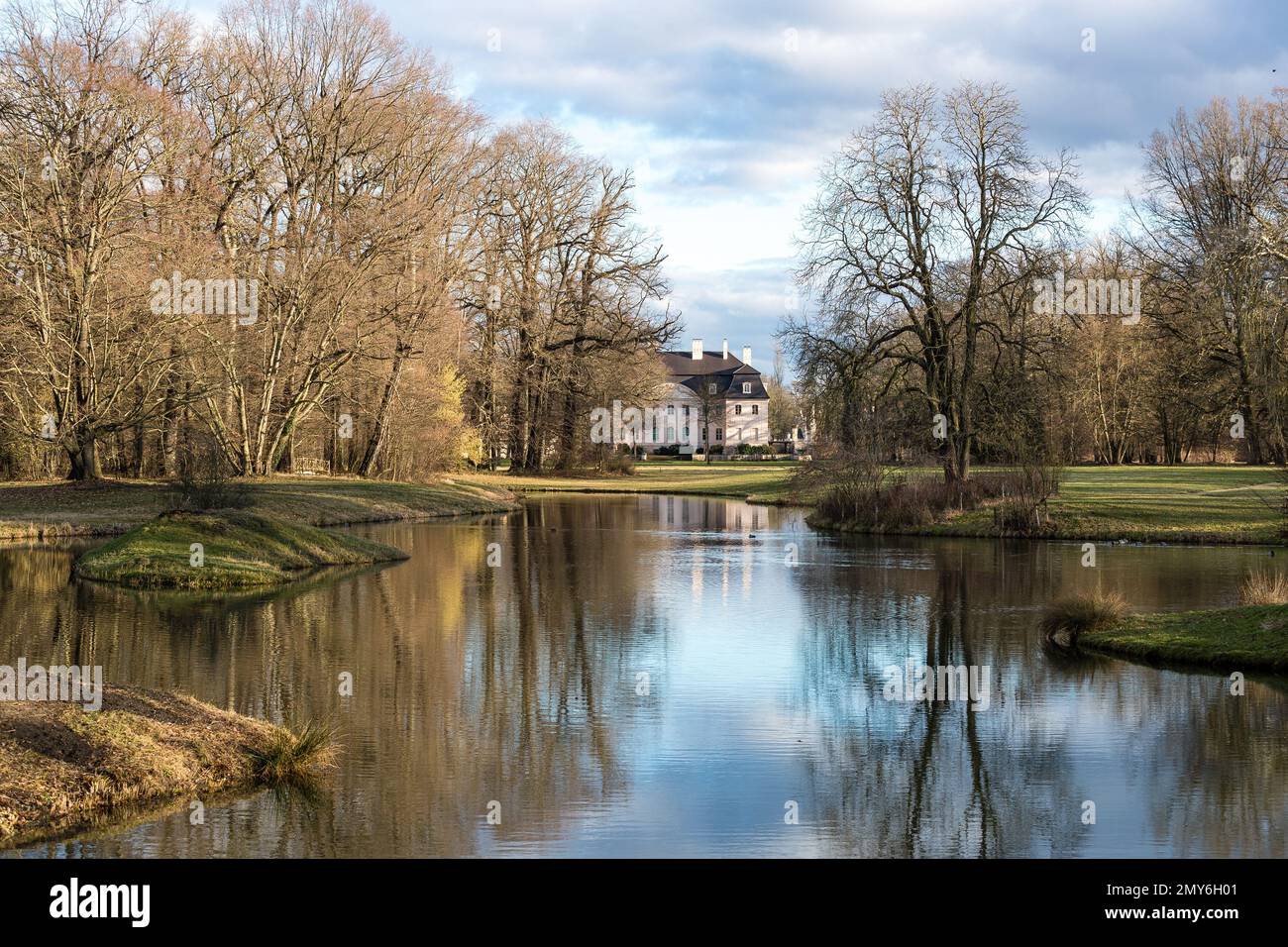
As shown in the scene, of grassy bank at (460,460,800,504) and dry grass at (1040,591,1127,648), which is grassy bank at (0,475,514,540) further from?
dry grass at (1040,591,1127,648)

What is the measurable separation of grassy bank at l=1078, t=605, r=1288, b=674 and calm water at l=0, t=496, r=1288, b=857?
2.44 ft

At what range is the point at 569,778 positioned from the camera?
10.5 meters

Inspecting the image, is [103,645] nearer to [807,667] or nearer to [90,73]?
[807,667]

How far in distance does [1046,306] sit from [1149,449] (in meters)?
34.4

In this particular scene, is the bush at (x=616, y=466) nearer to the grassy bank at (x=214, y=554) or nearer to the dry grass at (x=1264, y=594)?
the grassy bank at (x=214, y=554)

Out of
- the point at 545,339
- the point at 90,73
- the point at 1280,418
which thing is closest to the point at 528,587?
the point at 1280,418

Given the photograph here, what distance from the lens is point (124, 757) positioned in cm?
964

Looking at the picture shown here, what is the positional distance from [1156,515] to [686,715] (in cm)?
A: 2620

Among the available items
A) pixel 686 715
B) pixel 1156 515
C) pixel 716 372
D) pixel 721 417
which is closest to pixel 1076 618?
pixel 686 715

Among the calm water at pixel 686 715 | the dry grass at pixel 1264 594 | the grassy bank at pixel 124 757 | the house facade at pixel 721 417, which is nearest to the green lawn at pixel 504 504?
the calm water at pixel 686 715

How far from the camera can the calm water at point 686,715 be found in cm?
907

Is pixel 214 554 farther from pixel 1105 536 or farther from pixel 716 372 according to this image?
pixel 716 372

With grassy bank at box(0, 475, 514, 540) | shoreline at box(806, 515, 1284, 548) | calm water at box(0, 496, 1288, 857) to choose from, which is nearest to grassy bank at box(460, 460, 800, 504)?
grassy bank at box(0, 475, 514, 540)

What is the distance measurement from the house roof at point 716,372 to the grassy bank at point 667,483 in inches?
1841
